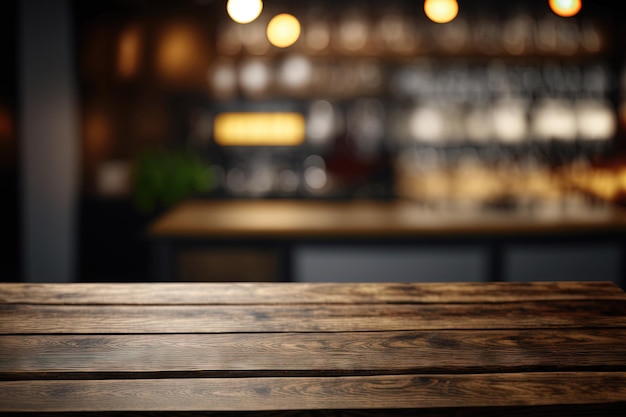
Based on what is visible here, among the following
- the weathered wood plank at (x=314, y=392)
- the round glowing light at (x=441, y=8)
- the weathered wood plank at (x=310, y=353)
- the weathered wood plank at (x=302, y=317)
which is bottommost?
the weathered wood plank at (x=314, y=392)

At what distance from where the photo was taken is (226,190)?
5.09 m

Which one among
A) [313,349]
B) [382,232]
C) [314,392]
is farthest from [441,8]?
[314,392]

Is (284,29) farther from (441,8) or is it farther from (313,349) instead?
(313,349)

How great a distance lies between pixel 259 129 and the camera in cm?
512

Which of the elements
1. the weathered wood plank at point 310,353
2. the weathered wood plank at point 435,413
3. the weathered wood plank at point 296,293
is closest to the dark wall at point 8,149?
the weathered wood plank at point 296,293

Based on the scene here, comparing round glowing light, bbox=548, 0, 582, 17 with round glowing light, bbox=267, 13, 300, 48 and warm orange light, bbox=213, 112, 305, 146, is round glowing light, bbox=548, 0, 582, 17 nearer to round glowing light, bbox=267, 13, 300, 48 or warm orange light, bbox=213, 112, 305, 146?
round glowing light, bbox=267, 13, 300, 48

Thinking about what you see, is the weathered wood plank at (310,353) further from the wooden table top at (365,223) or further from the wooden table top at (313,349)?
the wooden table top at (365,223)

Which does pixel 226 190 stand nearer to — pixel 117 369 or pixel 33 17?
pixel 33 17

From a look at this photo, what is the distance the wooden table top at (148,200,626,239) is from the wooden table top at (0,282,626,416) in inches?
61.9

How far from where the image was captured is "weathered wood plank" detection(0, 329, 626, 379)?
1206 millimetres

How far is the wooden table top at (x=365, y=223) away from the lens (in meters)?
3.39

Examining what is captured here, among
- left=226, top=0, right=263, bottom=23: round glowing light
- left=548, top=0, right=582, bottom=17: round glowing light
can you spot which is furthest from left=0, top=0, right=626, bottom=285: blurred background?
left=226, top=0, right=263, bottom=23: round glowing light

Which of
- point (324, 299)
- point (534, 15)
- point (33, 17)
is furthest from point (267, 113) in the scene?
point (324, 299)

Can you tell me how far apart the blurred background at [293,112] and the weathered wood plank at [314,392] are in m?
3.14
